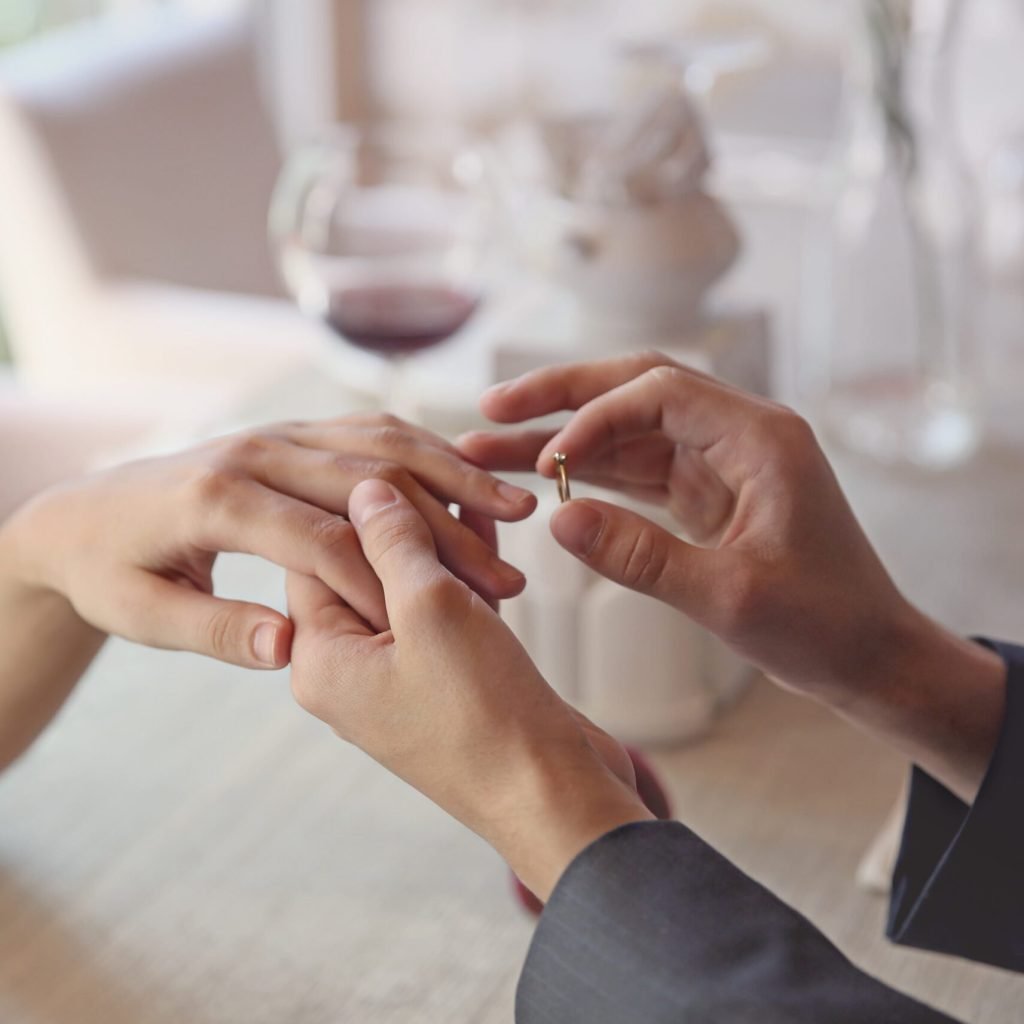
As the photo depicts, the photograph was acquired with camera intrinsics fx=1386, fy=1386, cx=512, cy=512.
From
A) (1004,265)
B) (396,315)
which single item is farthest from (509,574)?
(1004,265)

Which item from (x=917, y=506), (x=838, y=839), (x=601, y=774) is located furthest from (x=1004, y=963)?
(x=917, y=506)

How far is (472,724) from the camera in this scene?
1.88 ft

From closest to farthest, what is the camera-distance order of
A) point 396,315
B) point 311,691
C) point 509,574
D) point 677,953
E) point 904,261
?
point 677,953 → point 311,691 → point 509,574 → point 396,315 → point 904,261

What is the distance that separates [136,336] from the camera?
1.97 metres

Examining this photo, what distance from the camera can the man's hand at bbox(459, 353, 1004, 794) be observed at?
0.69 meters

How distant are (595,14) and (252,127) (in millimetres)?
1272

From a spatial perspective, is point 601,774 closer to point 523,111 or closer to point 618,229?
point 618,229

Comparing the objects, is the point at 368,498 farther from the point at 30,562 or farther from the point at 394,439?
the point at 30,562


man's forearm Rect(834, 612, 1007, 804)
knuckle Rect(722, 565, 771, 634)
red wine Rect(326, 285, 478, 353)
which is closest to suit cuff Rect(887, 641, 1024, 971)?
man's forearm Rect(834, 612, 1007, 804)

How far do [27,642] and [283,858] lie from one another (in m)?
0.20

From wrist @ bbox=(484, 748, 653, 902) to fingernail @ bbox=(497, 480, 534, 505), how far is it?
0.22m

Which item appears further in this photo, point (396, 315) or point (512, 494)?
point (396, 315)

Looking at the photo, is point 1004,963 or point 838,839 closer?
point 1004,963

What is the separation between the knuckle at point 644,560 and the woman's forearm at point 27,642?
1.10 feet
